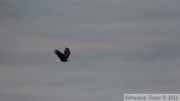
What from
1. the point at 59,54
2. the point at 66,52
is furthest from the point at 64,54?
the point at 59,54

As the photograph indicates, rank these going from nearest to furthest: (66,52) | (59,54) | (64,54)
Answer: (59,54) < (64,54) < (66,52)

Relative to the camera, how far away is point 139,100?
65.9 feet

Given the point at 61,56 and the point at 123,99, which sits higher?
the point at 61,56

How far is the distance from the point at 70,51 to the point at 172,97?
392 centimetres

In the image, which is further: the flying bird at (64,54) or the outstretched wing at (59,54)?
the flying bird at (64,54)

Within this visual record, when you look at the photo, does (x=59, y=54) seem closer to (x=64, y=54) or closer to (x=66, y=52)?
(x=64, y=54)

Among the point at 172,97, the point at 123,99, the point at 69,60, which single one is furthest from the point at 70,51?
the point at 172,97

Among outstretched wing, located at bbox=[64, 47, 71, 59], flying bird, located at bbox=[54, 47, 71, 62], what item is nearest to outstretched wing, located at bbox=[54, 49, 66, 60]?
flying bird, located at bbox=[54, 47, 71, 62]

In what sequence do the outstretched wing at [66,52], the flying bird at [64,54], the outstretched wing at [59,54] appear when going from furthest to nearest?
the outstretched wing at [66,52] < the flying bird at [64,54] < the outstretched wing at [59,54]

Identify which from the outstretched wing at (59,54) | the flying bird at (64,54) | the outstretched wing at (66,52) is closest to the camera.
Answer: the outstretched wing at (59,54)

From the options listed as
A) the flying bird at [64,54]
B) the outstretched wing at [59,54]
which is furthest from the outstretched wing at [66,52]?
the outstretched wing at [59,54]

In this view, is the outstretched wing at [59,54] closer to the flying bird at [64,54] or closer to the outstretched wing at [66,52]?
the flying bird at [64,54]

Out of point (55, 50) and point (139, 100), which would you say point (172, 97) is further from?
point (55, 50)

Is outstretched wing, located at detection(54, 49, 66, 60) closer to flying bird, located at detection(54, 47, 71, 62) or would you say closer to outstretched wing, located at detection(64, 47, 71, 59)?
flying bird, located at detection(54, 47, 71, 62)
